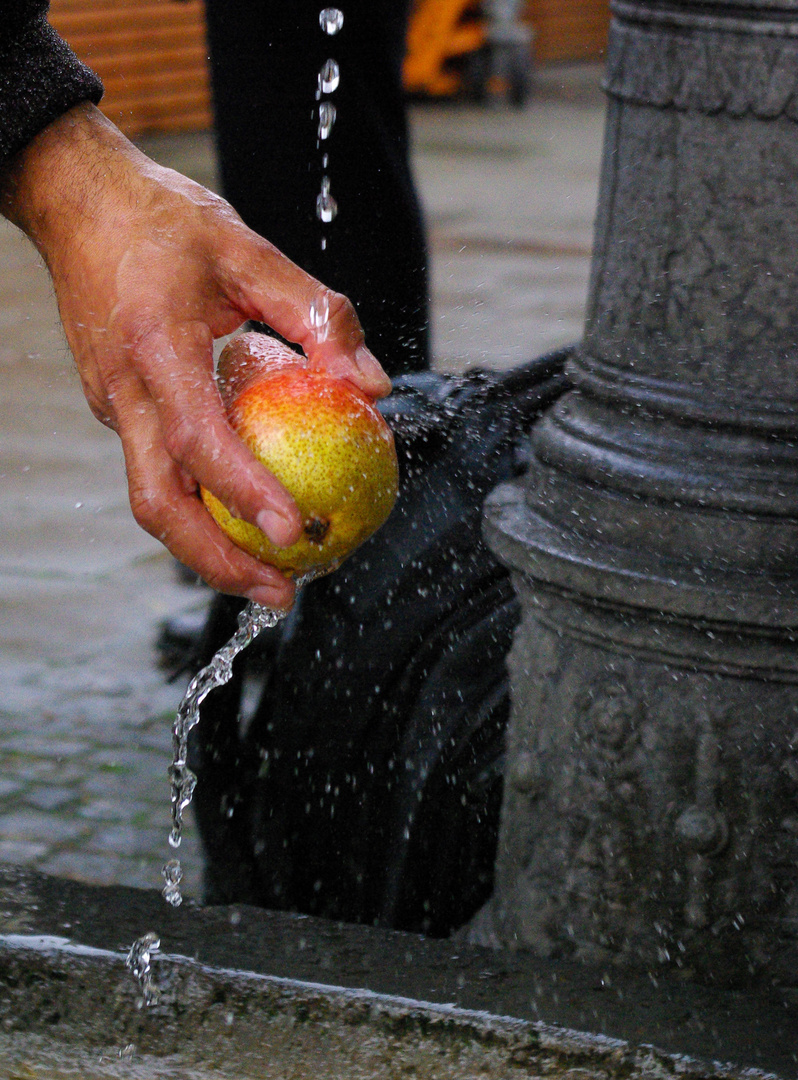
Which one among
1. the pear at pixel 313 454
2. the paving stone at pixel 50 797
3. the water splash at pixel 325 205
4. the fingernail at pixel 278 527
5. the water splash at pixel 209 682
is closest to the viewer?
Answer: the fingernail at pixel 278 527

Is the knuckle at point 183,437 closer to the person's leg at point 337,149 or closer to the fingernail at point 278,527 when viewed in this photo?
the fingernail at point 278,527

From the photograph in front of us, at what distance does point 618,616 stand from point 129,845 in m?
1.50

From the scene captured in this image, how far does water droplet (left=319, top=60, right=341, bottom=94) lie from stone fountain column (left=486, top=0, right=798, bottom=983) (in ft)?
3.70

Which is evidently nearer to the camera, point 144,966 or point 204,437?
point 204,437

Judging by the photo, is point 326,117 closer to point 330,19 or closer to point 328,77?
point 328,77

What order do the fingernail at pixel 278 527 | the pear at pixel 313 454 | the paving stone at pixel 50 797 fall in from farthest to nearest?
the paving stone at pixel 50 797
the pear at pixel 313 454
the fingernail at pixel 278 527

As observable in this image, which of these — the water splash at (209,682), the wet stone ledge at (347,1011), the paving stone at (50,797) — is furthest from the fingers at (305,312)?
the paving stone at (50,797)

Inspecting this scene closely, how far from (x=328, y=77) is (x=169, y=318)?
161 cm

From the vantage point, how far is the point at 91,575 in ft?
14.6

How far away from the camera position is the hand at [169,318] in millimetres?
1529

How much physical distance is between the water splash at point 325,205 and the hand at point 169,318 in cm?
126

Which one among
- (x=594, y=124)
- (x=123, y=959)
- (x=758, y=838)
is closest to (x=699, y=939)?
(x=758, y=838)

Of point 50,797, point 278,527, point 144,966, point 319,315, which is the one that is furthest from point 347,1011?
point 50,797

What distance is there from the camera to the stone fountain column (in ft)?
6.23
